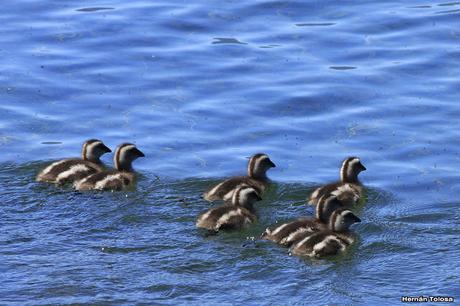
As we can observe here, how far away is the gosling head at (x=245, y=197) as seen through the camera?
43.8 ft

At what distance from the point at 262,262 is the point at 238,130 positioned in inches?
166

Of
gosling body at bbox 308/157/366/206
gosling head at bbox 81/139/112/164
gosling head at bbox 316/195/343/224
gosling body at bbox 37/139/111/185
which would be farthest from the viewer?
gosling head at bbox 81/139/112/164

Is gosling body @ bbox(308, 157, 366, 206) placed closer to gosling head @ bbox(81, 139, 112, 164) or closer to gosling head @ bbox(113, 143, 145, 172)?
gosling head @ bbox(113, 143, 145, 172)

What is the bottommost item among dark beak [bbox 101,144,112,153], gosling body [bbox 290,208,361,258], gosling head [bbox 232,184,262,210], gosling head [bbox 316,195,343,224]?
gosling body [bbox 290,208,361,258]

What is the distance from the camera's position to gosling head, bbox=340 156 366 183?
47.0 ft

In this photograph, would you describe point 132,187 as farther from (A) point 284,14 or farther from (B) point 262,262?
(A) point 284,14

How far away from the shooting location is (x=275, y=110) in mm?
16688

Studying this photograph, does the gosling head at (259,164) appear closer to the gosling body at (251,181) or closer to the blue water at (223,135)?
the gosling body at (251,181)

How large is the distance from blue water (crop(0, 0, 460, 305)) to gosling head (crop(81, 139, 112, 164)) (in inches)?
20.7

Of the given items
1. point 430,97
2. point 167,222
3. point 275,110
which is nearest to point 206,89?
point 275,110

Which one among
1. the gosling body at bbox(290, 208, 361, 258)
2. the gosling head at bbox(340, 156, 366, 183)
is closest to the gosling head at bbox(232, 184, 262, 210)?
the gosling body at bbox(290, 208, 361, 258)

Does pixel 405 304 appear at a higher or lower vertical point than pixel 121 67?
lower

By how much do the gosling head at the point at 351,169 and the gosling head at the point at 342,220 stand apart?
4.43 feet

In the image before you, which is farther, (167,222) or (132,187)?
(132,187)
